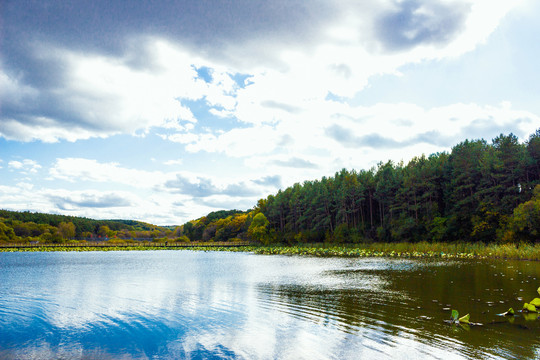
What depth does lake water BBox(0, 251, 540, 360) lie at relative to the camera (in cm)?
884

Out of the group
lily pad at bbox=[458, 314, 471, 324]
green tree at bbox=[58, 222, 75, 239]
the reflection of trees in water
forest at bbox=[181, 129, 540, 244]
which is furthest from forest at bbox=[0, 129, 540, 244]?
lily pad at bbox=[458, 314, 471, 324]

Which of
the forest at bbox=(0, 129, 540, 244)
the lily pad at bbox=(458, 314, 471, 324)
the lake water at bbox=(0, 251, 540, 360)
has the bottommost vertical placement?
the lake water at bbox=(0, 251, 540, 360)

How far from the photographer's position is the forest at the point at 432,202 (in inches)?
1822

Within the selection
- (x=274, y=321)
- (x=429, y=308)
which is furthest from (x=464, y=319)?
(x=274, y=321)

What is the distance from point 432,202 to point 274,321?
56586 millimetres

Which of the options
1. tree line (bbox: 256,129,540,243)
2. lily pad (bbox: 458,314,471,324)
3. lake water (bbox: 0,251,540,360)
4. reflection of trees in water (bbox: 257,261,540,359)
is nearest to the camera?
lake water (bbox: 0,251,540,360)

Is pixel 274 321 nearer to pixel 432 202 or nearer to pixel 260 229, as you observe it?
pixel 432 202

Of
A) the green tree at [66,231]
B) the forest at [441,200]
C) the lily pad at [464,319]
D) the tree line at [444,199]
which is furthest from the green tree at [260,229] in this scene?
the lily pad at [464,319]

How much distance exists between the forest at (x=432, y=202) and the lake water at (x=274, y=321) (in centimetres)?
3106

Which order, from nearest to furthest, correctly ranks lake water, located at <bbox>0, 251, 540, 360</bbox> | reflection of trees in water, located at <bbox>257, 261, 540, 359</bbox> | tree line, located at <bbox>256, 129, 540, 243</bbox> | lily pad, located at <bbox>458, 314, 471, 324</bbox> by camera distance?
lake water, located at <bbox>0, 251, 540, 360</bbox> → reflection of trees in water, located at <bbox>257, 261, 540, 359</bbox> → lily pad, located at <bbox>458, 314, 471, 324</bbox> → tree line, located at <bbox>256, 129, 540, 243</bbox>

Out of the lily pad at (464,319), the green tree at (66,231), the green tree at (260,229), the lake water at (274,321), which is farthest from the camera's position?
the green tree at (66,231)

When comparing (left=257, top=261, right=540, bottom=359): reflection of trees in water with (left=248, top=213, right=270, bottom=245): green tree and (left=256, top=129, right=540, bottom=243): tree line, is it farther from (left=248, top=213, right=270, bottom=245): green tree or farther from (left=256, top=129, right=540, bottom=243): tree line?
(left=248, top=213, right=270, bottom=245): green tree

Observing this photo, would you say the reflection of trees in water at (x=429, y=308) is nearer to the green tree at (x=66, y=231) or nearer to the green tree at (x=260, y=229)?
the green tree at (x=260, y=229)

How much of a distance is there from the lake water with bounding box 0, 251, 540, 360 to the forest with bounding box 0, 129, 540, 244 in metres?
31.1
